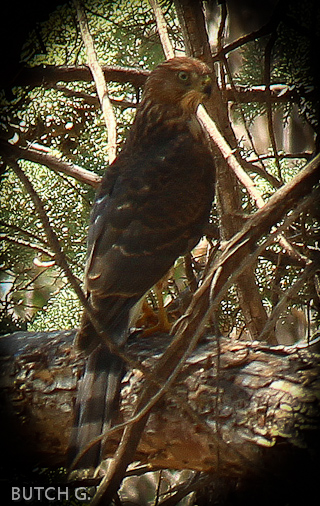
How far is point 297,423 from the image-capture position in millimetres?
1063

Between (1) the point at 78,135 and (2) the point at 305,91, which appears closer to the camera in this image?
(2) the point at 305,91

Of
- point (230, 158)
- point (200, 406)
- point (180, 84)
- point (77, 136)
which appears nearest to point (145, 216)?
point (230, 158)

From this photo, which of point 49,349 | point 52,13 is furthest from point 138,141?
point 49,349

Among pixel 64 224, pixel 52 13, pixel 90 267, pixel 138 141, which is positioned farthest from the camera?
pixel 64 224

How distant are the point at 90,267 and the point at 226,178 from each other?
1.73ft

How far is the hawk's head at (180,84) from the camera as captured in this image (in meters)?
1.44

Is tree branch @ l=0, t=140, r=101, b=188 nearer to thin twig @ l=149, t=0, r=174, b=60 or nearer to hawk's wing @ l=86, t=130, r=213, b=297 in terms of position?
hawk's wing @ l=86, t=130, r=213, b=297

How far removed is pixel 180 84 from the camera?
150 cm

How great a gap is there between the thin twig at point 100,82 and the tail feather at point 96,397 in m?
0.47

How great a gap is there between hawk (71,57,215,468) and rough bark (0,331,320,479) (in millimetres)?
79

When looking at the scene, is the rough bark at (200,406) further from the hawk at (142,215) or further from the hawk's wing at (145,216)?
the hawk's wing at (145,216)

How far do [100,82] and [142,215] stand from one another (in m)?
0.31

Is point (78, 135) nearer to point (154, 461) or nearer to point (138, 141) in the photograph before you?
point (138, 141)

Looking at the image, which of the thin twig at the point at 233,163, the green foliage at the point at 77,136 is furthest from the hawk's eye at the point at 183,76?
the green foliage at the point at 77,136
